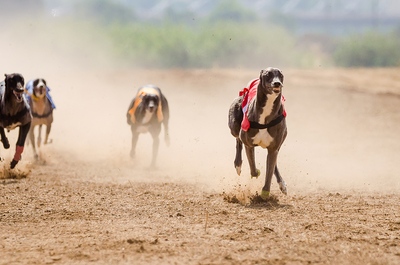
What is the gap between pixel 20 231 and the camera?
7223mm

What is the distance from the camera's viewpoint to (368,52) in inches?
1984

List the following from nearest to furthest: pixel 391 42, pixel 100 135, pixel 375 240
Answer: pixel 375 240, pixel 100 135, pixel 391 42

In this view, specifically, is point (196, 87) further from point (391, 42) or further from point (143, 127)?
point (391, 42)

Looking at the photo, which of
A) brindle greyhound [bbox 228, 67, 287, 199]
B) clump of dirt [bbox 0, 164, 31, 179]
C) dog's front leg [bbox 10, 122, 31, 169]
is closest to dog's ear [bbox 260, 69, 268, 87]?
brindle greyhound [bbox 228, 67, 287, 199]

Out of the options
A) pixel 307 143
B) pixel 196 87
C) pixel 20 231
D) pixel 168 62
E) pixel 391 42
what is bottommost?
pixel 20 231

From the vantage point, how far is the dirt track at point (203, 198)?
6395mm

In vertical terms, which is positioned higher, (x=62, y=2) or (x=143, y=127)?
(x=62, y=2)

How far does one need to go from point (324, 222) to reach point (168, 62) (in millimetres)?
35066

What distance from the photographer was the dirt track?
639cm

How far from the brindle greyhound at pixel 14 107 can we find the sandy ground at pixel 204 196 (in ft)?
2.43

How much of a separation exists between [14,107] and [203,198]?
3049 mm

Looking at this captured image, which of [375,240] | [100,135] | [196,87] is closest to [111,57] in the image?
[196,87]

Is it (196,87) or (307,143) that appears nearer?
(307,143)

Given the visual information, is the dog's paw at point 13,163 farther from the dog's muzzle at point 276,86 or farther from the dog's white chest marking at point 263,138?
the dog's muzzle at point 276,86
